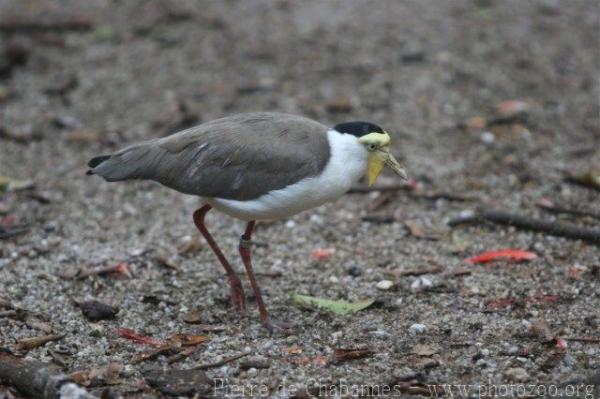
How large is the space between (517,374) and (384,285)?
1493mm

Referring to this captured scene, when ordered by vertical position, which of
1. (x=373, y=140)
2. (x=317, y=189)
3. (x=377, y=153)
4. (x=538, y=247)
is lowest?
(x=538, y=247)

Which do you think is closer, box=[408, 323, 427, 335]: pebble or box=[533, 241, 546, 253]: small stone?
box=[408, 323, 427, 335]: pebble

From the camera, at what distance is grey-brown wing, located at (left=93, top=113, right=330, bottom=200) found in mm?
5500

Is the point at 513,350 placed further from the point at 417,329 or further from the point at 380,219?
the point at 380,219

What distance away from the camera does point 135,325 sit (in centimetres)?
562

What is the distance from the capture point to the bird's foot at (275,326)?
558 centimetres

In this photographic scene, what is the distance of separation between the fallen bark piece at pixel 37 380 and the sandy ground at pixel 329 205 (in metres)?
0.28

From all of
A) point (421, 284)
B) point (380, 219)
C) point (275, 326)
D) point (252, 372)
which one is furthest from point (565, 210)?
point (252, 372)

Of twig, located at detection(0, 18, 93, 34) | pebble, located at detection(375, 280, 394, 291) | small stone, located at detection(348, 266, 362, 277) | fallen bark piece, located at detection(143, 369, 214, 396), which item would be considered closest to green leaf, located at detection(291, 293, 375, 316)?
pebble, located at detection(375, 280, 394, 291)

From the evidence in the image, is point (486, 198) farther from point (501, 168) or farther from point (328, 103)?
point (328, 103)

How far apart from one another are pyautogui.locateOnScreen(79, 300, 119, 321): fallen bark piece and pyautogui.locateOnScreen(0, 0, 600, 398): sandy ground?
0.06 meters

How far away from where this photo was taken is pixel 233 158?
18.3 feet

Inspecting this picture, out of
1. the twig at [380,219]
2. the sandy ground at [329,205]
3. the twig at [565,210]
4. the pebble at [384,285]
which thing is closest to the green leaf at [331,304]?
the sandy ground at [329,205]

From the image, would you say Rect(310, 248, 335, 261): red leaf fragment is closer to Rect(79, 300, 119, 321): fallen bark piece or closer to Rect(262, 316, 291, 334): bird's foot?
Rect(262, 316, 291, 334): bird's foot
